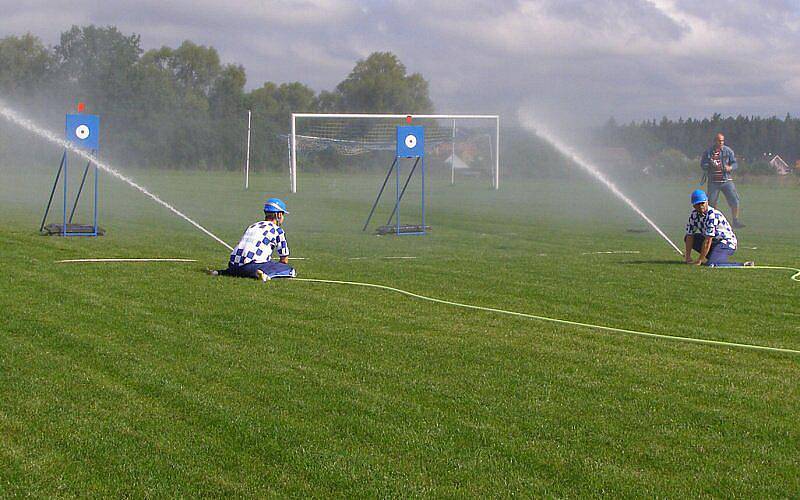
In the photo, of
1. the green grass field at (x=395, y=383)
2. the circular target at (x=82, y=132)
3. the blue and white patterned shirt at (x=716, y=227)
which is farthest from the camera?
the circular target at (x=82, y=132)

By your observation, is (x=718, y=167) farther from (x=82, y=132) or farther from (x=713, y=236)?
(x=82, y=132)

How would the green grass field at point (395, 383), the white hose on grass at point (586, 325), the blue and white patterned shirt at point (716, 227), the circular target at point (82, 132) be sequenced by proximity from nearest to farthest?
the green grass field at point (395, 383), the white hose on grass at point (586, 325), the blue and white patterned shirt at point (716, 227), the circular target at point (82, 132)

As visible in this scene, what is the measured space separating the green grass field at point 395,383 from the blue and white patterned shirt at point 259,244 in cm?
53

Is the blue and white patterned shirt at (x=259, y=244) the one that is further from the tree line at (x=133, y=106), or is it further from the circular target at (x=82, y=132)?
the tree line at (x=133, y=106)

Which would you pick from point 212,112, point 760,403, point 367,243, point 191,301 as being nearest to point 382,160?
point 212,112

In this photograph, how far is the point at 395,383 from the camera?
26.4 feet

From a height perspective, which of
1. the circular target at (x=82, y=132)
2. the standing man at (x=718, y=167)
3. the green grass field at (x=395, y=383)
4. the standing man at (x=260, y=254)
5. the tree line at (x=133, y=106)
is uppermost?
the tree line at (x=133, y=106)

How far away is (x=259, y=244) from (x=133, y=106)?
7721 centimetres

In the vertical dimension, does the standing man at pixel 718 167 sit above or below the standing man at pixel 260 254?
above

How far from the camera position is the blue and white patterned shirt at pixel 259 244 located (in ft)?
45.6

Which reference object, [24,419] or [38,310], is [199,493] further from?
[38,310]

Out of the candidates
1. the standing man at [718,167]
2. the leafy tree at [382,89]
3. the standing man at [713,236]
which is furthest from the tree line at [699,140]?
the standing man at [713,236]

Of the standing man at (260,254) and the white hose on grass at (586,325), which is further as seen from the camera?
the standing man at (260,254)

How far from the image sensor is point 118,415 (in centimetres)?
712
